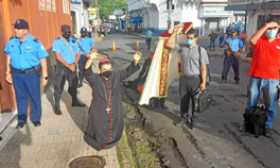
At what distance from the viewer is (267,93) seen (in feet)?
19.9

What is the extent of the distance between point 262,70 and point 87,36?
19.8 feet

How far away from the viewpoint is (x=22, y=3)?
8445mm

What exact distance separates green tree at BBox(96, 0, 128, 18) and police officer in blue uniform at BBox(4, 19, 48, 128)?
90.0m

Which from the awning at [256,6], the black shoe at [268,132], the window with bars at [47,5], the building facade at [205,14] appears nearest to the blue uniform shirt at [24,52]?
the black shoe at [268,132]

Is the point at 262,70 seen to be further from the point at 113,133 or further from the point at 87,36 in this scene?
the point at 87,36

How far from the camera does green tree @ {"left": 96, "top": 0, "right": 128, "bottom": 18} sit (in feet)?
309

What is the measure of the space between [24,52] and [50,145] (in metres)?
1.73

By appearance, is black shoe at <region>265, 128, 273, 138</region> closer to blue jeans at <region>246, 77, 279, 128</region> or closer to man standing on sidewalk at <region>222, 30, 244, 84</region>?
blue jeans at <region>246, 77, 279, 128</region>

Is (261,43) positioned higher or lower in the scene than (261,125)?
higher

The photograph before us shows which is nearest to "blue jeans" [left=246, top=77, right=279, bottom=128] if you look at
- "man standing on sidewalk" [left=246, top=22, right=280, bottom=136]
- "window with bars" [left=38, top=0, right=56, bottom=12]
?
"man standing on sidewalk" [left=246, top=22, right=280, bottom=136]

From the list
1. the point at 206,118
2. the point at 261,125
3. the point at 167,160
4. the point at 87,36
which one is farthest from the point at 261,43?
the point at 87,36

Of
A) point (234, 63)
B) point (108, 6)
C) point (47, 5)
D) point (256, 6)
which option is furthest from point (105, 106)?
point (108, 6)

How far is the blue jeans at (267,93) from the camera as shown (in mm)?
5984

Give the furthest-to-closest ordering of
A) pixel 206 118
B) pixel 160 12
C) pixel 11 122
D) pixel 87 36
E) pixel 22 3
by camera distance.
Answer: pixel 160 12, pixel 87 36, pixel 22 3, pixel 206 118, pixel 11 122
